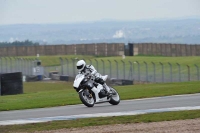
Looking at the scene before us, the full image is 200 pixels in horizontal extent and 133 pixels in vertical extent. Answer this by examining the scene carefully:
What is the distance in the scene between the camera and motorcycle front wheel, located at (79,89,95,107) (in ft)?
67.7

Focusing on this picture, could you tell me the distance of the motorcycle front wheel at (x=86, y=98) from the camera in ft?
67.7

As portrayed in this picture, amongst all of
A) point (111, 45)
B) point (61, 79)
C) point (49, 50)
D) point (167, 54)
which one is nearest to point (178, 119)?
point (61, 79)

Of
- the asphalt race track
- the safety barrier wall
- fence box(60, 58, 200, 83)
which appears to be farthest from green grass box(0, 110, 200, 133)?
the safety barrier wall

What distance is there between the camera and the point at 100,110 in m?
19.3

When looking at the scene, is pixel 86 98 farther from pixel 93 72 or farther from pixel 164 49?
pixel 164 49

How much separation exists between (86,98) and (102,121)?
508 centimetres

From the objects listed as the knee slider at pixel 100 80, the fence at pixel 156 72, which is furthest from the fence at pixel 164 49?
the knee slider at pixel 100 80

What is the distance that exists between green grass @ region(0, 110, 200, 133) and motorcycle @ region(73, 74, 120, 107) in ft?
13.1

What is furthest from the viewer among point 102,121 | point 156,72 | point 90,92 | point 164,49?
point 164,49

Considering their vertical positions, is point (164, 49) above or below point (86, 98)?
above

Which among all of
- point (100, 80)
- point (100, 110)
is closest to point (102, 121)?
point (100, 110)

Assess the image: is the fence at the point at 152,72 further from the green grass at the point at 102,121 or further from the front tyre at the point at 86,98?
the green grass at the point at 102,121

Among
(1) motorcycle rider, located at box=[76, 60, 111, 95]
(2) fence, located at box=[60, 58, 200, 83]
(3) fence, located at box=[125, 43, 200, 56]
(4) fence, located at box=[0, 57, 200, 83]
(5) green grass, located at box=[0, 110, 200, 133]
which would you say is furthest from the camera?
(3) fence, located at box=[125, 43, 200, 56]

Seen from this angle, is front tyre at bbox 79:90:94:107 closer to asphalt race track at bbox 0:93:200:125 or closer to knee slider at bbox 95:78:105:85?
asphalt race track at bbox 0:93:200:125
